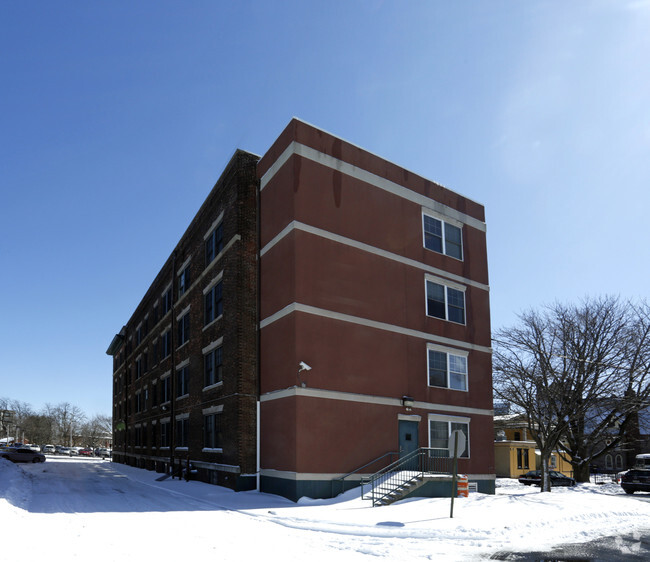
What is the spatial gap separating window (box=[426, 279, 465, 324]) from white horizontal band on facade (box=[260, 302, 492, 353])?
1113 mm

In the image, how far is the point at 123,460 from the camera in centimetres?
5428

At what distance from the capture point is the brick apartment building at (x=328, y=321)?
21734 mm

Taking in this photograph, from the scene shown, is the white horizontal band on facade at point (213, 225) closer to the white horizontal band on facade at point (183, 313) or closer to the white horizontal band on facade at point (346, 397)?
the white horizontal band on facade at point (183, 313)

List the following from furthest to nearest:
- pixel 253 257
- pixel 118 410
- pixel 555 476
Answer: pixel 118 410 < pixel 555 476 < pixel 253 257

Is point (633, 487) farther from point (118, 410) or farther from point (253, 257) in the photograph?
point (118, 410)

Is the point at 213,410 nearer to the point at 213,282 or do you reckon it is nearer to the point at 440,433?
the point at 213,282

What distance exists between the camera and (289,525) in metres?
15.3

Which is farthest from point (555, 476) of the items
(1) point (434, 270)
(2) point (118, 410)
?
(2) point (118, 410)

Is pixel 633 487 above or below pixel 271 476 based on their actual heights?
below

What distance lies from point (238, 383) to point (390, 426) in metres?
6.48

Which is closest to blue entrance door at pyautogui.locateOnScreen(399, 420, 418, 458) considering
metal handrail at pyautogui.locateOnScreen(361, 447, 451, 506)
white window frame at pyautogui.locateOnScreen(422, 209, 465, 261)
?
metal handrail at pyautogui.locateOnScreen(361, 447, 451, 506)

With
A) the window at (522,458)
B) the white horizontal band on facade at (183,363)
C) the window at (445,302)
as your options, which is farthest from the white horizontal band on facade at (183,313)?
the window at (522,458)

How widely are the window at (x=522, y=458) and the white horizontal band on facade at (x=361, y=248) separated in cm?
3334

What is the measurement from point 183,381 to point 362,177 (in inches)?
650
